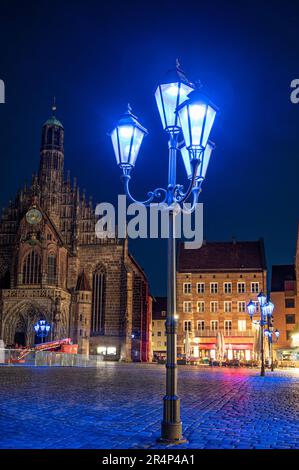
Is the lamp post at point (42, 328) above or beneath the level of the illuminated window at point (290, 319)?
beneath

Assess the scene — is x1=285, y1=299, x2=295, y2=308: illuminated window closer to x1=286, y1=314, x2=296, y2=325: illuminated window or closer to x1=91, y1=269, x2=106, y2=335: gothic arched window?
x1=286, y1=314, x2=296, y2=325: illuminated window

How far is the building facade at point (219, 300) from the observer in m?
65.1

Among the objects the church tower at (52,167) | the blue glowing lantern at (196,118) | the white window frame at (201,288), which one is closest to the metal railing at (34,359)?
the church tower at (52,167)

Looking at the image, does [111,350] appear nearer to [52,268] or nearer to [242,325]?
[52,268]

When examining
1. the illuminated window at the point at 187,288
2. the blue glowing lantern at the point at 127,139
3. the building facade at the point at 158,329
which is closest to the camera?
the blue glowing lantern at the point at 127,139

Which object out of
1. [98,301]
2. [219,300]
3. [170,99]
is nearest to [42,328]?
[98,301]

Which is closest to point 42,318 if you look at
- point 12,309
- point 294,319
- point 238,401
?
point 12,309

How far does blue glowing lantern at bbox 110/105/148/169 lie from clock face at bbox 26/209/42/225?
5088 cm

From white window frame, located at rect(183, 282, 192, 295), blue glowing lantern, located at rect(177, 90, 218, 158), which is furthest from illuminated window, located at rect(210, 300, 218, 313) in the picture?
blue glowing lantern, located at rect(177, 90, 218, 158)

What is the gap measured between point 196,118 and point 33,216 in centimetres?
5266

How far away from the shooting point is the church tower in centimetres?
6462

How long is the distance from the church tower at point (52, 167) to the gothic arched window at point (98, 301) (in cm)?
772

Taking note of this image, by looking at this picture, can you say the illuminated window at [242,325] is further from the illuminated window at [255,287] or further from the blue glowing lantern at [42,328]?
the blue glowing lantern at [42,328]
